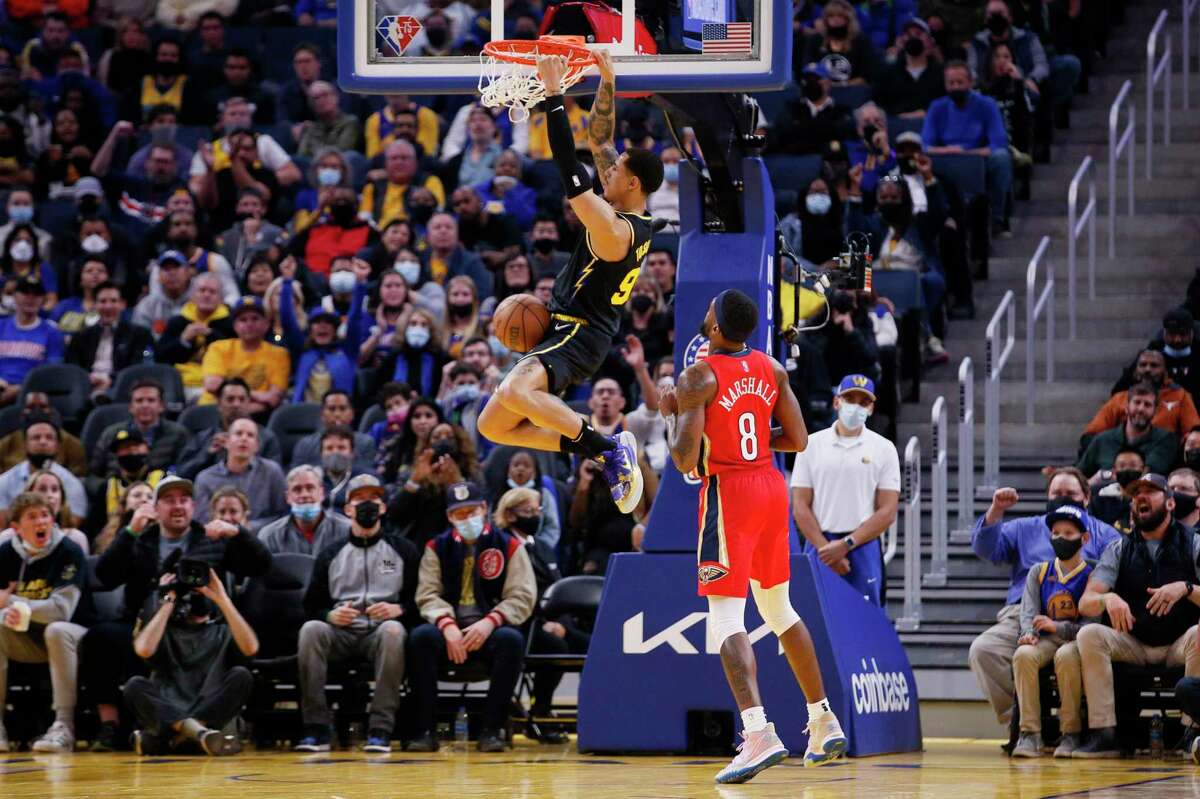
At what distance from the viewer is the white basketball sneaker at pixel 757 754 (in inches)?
376

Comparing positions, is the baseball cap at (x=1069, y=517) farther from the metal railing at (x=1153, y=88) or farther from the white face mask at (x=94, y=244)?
the white face mask at (x=94, y=244)

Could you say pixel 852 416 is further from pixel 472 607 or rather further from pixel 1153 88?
pixel 1153 88

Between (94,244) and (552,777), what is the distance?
11.0m

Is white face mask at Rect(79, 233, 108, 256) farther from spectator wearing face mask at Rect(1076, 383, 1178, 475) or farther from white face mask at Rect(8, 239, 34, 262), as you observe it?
spectator wearing face mask at Rect(1076, 383, 1178, 475)

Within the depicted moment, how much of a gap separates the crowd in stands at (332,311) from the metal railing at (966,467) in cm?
70

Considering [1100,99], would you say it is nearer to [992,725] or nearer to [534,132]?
[534,132]

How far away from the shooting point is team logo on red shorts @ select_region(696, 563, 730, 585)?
9812mm

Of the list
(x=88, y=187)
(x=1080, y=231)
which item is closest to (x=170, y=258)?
(x=88, y=187)

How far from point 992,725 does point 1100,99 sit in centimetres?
903

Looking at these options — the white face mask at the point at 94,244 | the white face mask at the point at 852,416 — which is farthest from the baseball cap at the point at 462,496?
the white face mask at the point at 94,244

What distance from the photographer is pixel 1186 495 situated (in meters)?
13.4

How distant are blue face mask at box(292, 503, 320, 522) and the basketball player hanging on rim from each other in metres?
4.57

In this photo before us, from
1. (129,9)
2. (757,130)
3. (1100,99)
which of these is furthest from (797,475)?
(129,9)

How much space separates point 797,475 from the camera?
13.7 m
